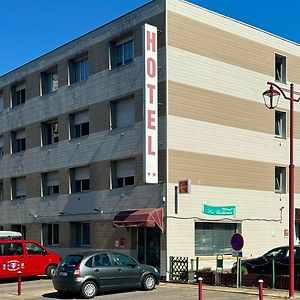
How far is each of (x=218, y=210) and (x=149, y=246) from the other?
3666 millimetres

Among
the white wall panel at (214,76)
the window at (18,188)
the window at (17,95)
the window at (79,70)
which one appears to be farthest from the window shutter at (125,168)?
the window at (17,95)

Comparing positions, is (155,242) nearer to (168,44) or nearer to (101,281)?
(101,281)

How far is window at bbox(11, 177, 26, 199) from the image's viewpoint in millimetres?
36625

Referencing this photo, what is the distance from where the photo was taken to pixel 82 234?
31.0m

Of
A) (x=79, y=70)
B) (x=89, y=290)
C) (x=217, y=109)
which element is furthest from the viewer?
(x=79, y=70)

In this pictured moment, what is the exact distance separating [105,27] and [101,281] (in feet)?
47.8

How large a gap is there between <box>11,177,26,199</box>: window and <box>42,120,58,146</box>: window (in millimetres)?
3647

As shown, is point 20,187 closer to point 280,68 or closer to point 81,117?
point 81,117

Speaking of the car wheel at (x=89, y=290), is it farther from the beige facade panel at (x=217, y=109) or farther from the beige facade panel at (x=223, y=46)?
the beige facade panel at (x=223, y=46)

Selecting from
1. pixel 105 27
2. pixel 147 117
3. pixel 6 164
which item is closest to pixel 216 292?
pixel 147 117

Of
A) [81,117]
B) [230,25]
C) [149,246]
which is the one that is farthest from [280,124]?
[81,117]

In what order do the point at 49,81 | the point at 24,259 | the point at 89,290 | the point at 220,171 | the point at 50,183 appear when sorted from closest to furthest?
the point at 89,290
the point at 24,259
the point at 220,171
the point at 50,183
the point at 49,81

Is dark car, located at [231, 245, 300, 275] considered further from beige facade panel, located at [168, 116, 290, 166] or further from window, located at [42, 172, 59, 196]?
window, located at [42, 172, 59, 196]

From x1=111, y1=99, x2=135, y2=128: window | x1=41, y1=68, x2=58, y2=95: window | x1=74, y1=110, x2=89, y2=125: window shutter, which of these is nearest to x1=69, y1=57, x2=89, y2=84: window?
x1=74, y1=110, x2=89, y2=125: window shutter
